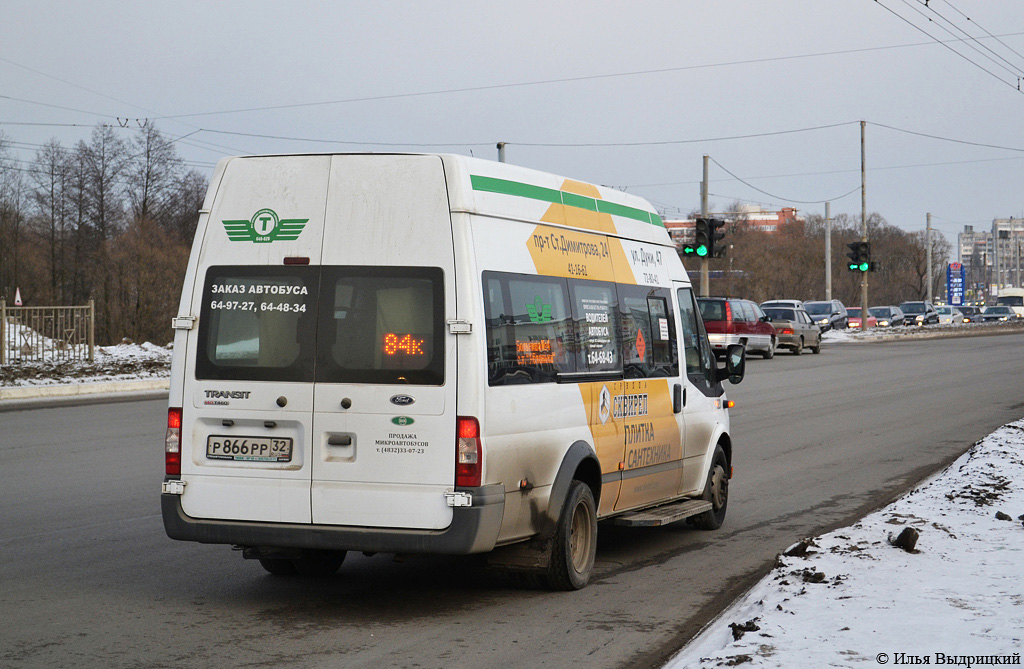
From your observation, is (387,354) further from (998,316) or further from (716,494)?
(998,316)

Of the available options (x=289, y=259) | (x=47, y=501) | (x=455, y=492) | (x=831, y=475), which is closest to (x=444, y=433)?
(x=455, y=492)

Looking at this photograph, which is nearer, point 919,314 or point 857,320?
point 857,320

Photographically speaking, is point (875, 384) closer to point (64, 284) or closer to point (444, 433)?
point (444, 433)

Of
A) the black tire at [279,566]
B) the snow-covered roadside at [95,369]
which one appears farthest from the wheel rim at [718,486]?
the snow-covered roadside at [95,369]

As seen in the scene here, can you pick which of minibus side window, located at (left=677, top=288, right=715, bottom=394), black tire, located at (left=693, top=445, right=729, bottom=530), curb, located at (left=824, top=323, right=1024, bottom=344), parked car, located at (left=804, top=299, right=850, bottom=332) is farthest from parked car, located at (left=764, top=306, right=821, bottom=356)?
minibus side window, located at (left=677, top=288, right=715, bottom=394)

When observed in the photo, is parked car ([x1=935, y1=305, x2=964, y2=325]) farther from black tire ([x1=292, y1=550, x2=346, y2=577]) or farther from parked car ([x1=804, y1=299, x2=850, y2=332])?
black tire ([x1=292, y1=550, x2=346, y2=577])

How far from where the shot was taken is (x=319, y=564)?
751 cm

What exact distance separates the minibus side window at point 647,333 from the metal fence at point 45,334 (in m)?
21.9

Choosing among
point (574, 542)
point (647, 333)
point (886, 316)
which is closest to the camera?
point (574, 542)

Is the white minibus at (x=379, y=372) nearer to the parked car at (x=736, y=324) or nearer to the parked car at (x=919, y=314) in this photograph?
the parked car at (x=736, y=324)

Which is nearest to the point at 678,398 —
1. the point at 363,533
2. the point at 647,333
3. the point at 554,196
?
the point at 647,333

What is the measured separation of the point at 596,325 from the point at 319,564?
7.85 feet

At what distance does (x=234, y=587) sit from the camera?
7090 millimetres

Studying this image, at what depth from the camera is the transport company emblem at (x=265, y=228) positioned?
259 inches
